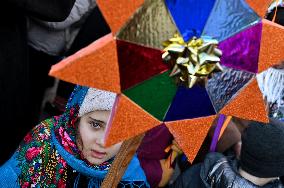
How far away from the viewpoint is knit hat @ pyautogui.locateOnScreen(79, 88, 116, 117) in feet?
4.14

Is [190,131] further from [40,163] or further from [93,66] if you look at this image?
[40,163]

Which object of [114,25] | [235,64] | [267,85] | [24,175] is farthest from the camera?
[267,85]

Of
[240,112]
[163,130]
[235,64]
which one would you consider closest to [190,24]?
[235,64]

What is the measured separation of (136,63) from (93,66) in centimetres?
9

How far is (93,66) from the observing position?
2.60 feet

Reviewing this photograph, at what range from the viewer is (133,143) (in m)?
0.99

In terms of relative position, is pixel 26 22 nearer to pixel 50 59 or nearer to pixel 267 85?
pixel 50 59

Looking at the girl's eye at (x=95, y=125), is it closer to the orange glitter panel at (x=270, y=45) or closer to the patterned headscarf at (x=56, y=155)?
the patterned headscarf at (x=56, y=155)

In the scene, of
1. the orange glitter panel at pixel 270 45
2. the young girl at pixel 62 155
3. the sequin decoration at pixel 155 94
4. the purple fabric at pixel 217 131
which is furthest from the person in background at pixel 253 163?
the sequin decoration at pixel 155 94

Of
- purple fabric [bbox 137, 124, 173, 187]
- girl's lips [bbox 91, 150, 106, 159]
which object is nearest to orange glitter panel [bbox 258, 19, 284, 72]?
girl's lips [bbox 91, 150, 106, 159]

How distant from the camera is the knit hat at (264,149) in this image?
138 cm

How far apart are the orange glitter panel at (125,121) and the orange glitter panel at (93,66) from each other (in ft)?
0.18

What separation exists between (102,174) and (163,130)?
0.43 metres

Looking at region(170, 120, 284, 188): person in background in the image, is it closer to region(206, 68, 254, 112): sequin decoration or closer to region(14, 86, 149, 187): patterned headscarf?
region(14, 86, 149, 187): patterned headscarf
